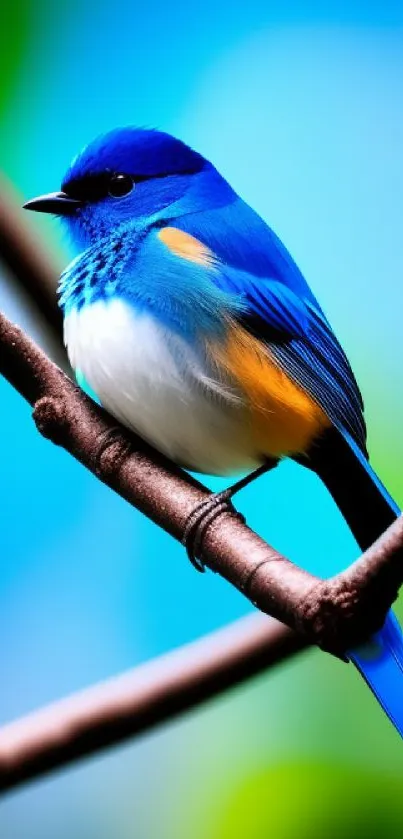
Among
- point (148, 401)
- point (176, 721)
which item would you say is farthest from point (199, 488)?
point (176, 721)

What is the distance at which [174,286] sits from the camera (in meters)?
0.82

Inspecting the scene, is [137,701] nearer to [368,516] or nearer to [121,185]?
[368,516]

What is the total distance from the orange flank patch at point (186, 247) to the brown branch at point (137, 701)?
31 cm

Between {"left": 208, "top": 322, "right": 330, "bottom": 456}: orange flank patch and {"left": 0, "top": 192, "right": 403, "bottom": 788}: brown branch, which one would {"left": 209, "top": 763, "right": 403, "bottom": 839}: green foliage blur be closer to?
{"left": 0, "top": 192, "right": 403, "bottom": 788}: brown branch

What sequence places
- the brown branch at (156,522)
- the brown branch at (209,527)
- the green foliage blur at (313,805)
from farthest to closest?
the green foliage blur at (313,805) < the brown branch at (156,522) < the brown branch at (209,527)

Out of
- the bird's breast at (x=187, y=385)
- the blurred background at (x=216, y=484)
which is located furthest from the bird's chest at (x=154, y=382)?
the blurred background at (x=216, y=484)

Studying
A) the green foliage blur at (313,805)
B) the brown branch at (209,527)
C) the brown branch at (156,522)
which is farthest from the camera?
the green foliage blur at (313,805)

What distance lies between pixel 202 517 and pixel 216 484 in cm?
20

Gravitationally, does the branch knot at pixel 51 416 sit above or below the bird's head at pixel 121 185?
below

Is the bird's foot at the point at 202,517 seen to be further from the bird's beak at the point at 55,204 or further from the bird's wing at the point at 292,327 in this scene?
the bird's beak at the point at 55,204

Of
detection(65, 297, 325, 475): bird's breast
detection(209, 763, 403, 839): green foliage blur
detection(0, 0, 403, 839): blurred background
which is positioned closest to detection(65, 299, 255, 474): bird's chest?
detection(65, 297, 325, 475): bird's breast

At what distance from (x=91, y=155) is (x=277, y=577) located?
0.43 m

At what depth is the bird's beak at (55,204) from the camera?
0.89 m

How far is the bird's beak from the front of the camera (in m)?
0.89
